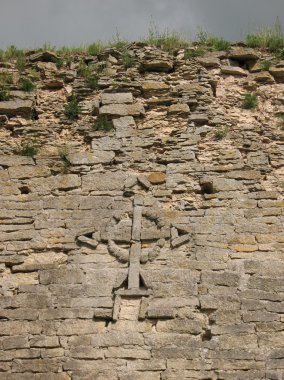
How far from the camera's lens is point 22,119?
8.42 m

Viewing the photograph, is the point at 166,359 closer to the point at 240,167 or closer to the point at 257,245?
the point at 257,245

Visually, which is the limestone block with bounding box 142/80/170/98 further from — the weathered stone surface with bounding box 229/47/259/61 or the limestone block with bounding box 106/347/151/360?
the limestone block with bounding box 106/347/151/360

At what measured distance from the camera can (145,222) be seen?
7.41 meters

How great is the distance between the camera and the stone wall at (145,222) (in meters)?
6.55

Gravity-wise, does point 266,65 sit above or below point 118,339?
above

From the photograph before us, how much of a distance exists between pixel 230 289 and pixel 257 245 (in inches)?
24.3

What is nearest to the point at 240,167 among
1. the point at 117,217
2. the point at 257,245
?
the point at 257,245

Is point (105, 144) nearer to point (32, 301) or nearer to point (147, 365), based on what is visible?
point (32, 301)

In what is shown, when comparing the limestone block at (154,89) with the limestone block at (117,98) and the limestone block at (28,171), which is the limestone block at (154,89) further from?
the limestone block at (28,171)

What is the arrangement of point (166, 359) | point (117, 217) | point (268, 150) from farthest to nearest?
point (268, 150)
point (117, 217)
point (166, 359)

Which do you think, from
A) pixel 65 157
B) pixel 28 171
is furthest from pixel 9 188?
pixel 65 157

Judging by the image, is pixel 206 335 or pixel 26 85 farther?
pixel 26 85

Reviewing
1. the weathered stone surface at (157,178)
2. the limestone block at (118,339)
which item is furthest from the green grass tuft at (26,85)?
the limestone block at (118,339)

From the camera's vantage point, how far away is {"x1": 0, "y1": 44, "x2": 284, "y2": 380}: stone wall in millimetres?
6547
